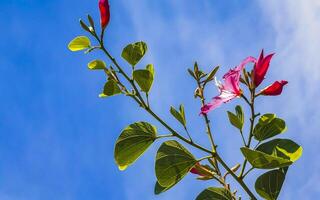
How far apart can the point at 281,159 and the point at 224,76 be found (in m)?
0.39

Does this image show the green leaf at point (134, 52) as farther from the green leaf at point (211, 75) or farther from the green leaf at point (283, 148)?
the green leaf at point (283, 148)

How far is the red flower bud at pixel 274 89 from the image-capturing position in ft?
5.80

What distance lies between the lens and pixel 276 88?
1778 mm

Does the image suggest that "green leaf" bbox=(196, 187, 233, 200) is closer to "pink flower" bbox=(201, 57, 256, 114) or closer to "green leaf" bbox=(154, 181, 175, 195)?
"green leaf" bbox=(154, 181, 175, 195)

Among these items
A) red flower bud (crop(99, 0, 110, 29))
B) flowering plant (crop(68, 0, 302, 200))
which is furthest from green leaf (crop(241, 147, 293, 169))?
red flower bud (crop(99, 0, 110, 29))

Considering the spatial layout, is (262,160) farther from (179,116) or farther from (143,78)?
(143,78)

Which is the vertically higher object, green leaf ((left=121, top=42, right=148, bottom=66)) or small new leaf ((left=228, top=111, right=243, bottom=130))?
green leaf ((left=121, top=42, right=148, bottom=66))

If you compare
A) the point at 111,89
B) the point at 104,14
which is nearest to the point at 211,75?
the point at 111,89

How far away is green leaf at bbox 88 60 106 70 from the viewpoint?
2014mm

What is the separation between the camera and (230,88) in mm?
1857

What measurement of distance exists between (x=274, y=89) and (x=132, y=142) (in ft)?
2.11

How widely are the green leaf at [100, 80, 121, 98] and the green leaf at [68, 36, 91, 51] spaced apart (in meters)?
0.25

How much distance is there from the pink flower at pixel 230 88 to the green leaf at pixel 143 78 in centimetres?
33

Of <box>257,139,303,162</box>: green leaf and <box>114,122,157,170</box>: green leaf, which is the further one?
<box>114,122,157,170</box>: green leaf
